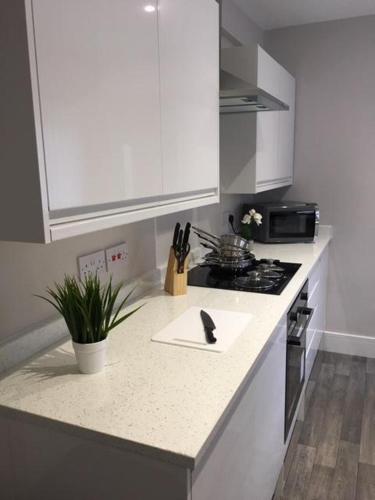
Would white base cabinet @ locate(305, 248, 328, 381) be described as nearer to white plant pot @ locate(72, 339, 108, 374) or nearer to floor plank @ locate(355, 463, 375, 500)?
floor plank @ locate(355, 463, 375, 500)

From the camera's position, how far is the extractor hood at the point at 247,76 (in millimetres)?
1810

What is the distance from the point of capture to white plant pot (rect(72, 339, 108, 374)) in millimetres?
1086

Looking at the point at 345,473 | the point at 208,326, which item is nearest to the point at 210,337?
the point at 208,326

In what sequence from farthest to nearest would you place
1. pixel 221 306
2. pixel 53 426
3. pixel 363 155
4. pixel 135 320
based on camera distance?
pixel 363 155 < pixel 221 306 < pixel 135 320 < pixel 53 426

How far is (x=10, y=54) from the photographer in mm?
817

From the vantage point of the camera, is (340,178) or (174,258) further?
(340,178)

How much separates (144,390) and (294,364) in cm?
106

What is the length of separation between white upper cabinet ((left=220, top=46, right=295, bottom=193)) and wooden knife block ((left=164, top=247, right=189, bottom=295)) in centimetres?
81

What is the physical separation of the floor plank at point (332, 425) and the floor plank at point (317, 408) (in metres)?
0.02

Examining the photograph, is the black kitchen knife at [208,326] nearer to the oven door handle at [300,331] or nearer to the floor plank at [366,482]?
the oven door handle at [300,331]

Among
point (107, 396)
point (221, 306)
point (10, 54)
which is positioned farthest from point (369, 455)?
point (10, 54)

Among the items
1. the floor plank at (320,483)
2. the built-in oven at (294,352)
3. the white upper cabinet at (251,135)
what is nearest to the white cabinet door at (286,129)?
the white upper cabinet at (251,135)

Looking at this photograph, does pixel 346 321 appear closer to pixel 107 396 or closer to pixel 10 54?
pixel 107 396

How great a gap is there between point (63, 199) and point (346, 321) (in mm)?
2852
